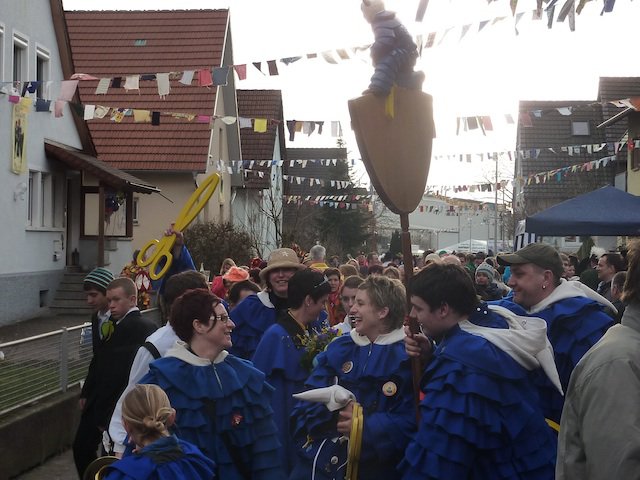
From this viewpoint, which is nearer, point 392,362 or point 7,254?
point 392,362

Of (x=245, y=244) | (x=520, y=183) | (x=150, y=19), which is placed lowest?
(x=245, y=244)

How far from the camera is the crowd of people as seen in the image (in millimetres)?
3164

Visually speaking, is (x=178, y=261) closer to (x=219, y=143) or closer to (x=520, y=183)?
(x=520, y=183)

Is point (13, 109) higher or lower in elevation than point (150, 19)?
lower

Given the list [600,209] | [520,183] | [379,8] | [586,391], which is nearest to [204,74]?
[600,209]

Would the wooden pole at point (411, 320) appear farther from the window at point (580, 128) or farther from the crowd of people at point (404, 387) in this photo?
the window at point (580, 128)

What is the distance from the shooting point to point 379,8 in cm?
439

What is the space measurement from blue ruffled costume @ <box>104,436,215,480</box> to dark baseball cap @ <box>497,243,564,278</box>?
2.98 metres

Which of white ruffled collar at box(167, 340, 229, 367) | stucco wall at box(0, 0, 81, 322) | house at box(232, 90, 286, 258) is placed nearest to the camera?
white ruffled collar at box(167, 340, 229, 367)

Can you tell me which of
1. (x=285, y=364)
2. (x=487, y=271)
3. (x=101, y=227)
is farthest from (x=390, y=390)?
(x=101, y=227)

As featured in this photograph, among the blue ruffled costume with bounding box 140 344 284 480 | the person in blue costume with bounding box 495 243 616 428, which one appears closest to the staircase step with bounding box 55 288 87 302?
the person in blue costume with bounding box 495 243 616 428

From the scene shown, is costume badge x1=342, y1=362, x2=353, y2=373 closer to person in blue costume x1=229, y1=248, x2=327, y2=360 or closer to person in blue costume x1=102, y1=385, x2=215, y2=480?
person in blue costume x1=102, y1=385, x2=215, y2=480

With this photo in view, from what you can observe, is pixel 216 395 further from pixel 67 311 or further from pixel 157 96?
pixel 157 96

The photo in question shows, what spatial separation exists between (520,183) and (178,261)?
1006 inches
